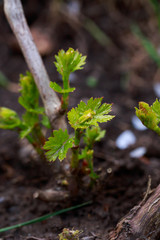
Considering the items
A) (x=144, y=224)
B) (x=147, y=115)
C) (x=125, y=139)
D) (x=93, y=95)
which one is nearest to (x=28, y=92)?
(x=147, y=115)

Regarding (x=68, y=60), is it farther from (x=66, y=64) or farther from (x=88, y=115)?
(x=88, y=115)

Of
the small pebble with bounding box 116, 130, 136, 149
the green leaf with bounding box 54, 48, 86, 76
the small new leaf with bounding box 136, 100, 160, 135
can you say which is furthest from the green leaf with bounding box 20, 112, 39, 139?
the small pebble with bounding box 116, 130, 136, 149

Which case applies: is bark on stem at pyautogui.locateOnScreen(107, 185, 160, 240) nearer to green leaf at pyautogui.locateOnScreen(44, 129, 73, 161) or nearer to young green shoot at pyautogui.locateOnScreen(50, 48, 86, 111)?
green leaf at pyautogui.locateOnScreen(44, 129, 73, 161)

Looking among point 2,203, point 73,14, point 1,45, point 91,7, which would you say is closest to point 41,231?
point 2,203

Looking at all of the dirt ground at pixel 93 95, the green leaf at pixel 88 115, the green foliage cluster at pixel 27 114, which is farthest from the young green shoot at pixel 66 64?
the dirt ground at pixel 93 95

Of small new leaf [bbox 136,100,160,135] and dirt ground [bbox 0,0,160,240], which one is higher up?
dirt ground [bbox 0,0,160,240]
